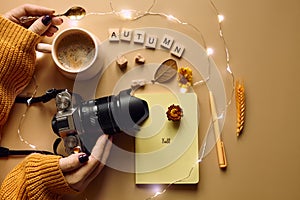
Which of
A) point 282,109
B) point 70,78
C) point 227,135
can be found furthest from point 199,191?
point 70,78

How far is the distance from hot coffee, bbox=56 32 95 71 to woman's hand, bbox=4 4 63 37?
4 centimetres

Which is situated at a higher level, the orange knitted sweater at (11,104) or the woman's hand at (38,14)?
the woman's hand at (38,14)

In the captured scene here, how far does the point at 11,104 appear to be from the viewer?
1.06 meters

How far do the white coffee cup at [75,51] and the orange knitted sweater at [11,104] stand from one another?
0.14 feet

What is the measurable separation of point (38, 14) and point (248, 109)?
45 cm

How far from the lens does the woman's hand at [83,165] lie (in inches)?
38.8

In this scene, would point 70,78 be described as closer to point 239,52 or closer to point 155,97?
point 155,97

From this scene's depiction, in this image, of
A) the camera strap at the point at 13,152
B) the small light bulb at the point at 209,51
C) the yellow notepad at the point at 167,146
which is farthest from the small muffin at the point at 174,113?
the camera strap at the point at 13,152

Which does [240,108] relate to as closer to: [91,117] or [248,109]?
[248,109]

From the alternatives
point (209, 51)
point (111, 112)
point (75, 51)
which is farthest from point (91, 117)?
point (209, 51)

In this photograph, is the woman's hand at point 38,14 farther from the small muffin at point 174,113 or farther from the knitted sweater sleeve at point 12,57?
the small muffin at point 174,113

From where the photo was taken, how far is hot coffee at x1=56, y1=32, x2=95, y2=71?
1060 mm

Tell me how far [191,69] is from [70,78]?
0.79 feet

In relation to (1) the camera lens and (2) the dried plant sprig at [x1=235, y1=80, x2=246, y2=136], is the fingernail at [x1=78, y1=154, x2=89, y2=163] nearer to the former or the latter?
(1) the camera lens
